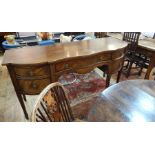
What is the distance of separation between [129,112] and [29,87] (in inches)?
42.1

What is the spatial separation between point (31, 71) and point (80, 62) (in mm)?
554

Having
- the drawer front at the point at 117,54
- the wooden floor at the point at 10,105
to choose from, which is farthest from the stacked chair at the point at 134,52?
the drawer front at the point at 117,54

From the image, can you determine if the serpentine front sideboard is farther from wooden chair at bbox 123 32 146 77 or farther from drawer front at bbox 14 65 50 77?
wooden chair at bbox 123 32 146 77

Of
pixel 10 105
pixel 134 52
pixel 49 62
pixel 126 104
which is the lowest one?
pixel 10 105

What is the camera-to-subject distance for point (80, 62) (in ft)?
5.49

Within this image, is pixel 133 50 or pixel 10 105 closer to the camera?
pixel 10 105

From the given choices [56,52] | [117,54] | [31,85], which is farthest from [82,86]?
[31,85]

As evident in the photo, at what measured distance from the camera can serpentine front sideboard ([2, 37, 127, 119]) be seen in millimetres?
1457

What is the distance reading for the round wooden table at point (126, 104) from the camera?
900 millimetres

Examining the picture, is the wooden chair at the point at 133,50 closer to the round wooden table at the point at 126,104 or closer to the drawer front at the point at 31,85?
the round wooden table at the point at 126,104

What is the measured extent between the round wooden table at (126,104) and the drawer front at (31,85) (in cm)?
73

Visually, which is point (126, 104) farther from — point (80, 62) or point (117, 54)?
point (117, 54)
